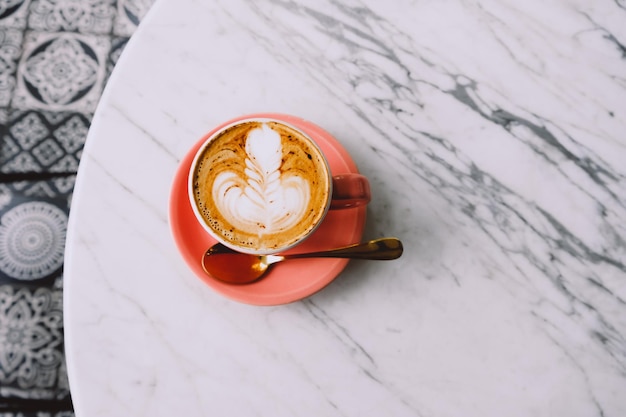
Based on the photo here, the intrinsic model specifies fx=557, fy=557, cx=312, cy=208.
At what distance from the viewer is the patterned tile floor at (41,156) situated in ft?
3.76

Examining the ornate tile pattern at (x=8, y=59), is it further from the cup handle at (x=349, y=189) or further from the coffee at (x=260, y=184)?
the cup handle at (x=349, y=189)

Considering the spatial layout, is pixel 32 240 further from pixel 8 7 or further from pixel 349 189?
pixel 349 189

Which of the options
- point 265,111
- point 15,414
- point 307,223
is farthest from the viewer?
point 15,414

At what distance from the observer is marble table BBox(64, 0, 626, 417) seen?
66 centimetres

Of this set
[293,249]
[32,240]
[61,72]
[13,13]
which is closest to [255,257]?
[293,249]

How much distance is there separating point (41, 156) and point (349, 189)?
921 millimetres

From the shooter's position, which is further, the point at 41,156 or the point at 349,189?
the point at 41,156

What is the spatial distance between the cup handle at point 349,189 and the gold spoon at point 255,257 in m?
0.06

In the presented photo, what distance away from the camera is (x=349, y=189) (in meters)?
0.61

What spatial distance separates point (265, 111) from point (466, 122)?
26 centimetres

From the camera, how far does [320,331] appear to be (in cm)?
67

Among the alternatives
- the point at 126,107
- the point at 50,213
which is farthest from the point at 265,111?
the point at 50,213

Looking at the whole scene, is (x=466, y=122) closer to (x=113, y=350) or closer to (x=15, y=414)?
(x=113, y=350)

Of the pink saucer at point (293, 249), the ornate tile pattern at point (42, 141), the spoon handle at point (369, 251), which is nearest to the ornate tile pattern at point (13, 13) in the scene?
the ornate tile pattern at point (42, 141)
